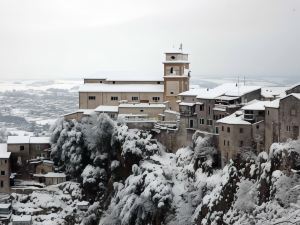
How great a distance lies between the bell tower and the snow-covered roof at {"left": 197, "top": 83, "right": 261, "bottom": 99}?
7.96 meters

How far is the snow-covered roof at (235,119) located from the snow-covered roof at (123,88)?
1802 cm

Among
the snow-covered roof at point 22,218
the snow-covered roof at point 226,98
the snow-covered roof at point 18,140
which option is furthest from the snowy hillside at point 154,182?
the snow-covered roof at point 226,98

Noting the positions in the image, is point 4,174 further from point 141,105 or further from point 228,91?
point 228,91

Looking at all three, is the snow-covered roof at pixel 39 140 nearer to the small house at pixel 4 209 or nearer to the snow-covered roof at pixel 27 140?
the snow-covered roof at pixel 27 140

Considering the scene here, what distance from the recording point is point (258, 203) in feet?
135

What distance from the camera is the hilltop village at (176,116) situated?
4491cm

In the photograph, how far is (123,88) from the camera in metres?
66.0

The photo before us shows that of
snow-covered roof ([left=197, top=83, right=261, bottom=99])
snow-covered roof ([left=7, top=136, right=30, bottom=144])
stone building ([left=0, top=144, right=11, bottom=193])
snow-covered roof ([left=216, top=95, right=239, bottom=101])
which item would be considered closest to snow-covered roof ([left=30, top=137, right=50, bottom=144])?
snow-covered roof ([left=7, top=136, right=30, bottom=144])

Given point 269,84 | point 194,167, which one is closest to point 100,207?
point 194,167

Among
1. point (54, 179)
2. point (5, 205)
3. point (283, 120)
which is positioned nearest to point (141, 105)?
point (54, 179)

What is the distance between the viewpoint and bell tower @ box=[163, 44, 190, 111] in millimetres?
Result: 63969

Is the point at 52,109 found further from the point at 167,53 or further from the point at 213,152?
the point at 213,152

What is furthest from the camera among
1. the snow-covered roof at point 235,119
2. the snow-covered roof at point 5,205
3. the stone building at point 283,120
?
the snow-covered roof at point 5,205

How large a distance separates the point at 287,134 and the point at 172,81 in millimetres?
24382
